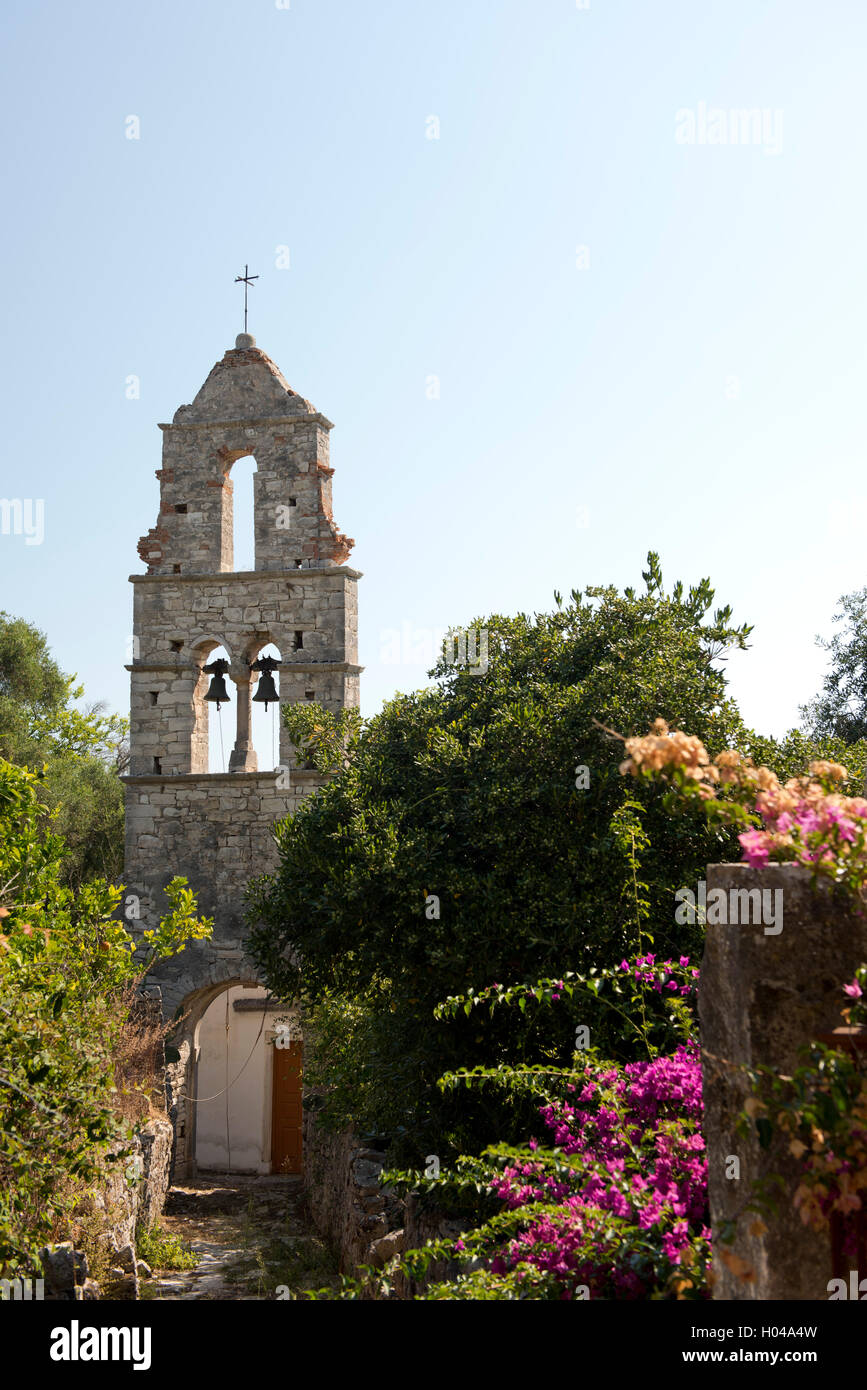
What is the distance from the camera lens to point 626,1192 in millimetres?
4094

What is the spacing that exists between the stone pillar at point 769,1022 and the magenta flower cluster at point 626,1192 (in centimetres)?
54

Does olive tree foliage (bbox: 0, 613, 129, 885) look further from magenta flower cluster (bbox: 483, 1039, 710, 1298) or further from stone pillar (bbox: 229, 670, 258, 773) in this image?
magenta flower cluster (bbox: 483, 1039, 710, 1298)

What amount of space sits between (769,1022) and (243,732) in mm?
13930

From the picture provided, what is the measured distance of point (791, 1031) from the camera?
294 cm

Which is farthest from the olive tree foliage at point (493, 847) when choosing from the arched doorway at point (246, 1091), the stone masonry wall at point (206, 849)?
the arched doorway at point (246, 1091)

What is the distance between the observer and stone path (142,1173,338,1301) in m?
10.9

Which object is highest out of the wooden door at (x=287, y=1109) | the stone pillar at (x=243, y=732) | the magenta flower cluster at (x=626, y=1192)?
the stone pillar at (x=243, y=732)

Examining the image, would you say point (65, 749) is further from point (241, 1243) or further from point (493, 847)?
point (493, 847)

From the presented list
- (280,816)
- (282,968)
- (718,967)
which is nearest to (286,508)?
(280,816)

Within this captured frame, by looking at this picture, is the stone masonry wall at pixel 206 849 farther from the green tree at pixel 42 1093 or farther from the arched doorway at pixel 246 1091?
the green tree at pixel 42 1093

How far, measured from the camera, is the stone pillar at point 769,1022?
2840 millimetres

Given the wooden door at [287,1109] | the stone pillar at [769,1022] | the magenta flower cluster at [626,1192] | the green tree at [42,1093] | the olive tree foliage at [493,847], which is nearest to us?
the stone pillar at [769,1022]

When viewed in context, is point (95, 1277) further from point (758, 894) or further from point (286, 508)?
point (286, 508)
